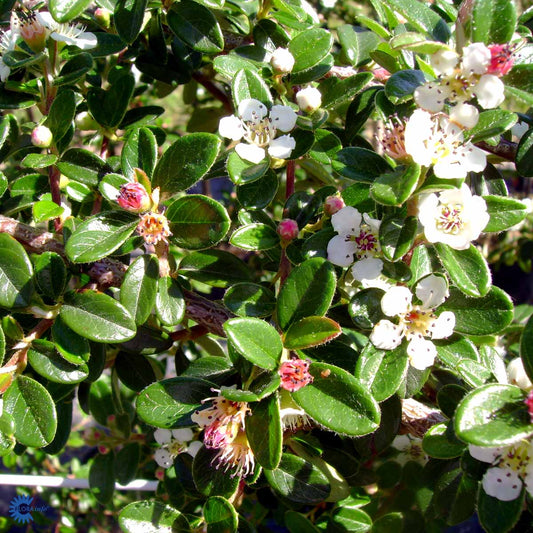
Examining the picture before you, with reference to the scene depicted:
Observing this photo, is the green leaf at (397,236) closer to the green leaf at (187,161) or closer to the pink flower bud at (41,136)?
the green leaf at (187,161)

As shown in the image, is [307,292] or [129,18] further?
[129,18]

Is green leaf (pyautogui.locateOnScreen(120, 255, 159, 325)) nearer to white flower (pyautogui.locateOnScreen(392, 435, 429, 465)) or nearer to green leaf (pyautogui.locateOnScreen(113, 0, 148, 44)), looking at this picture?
green leaf (pyautogui.locateOnScreen(113, 0, 148, 44))

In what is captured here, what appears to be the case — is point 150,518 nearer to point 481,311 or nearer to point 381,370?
point 381,370

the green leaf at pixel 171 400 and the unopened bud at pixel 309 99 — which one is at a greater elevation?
the unopened bud at pixel 309 99

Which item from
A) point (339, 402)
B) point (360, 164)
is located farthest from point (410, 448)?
point (360, 164)

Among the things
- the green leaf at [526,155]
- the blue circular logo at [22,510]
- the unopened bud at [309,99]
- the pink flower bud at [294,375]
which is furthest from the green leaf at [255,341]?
the blue circular logo at [22,510]
